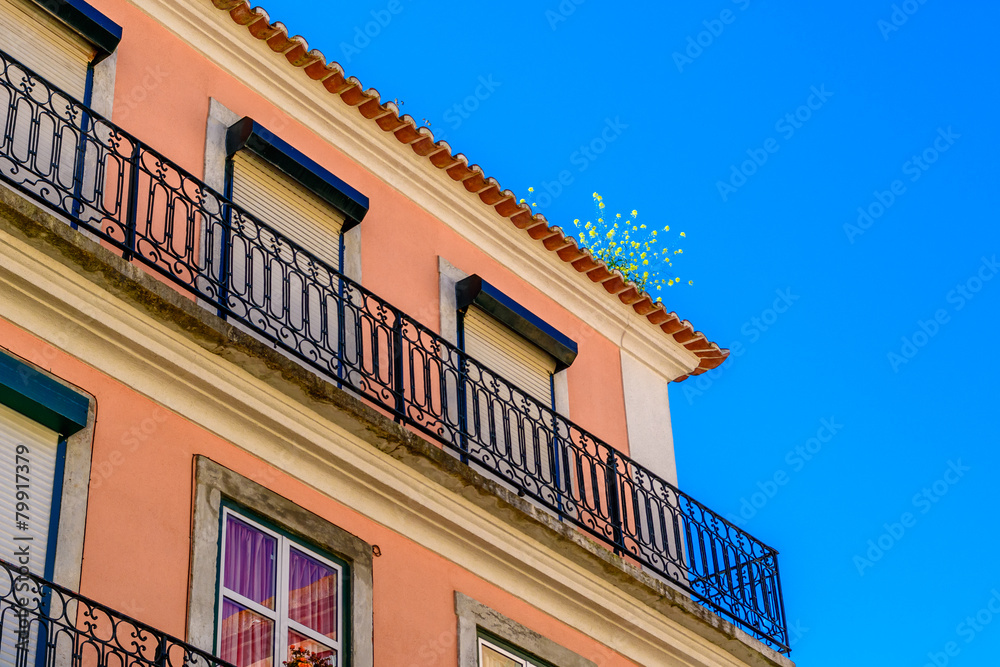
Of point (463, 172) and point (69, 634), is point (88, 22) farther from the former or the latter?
point (69, 634)

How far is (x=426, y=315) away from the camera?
1146cm

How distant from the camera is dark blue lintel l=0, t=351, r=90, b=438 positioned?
25.6 ft

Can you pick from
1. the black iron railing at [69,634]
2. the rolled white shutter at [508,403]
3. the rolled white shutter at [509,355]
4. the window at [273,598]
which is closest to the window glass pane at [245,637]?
the window at [273,598]

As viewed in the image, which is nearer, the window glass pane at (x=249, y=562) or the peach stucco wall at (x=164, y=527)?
the peach stucco wall at (x=164, y=527)

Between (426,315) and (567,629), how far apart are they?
8.67ft

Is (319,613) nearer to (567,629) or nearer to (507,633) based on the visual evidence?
(507,633)

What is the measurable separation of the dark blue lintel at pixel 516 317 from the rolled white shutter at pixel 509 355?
0.06 meters

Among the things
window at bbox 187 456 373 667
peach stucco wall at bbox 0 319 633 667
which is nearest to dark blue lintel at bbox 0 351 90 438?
peach stucco wall at bbox 0 319 633 667

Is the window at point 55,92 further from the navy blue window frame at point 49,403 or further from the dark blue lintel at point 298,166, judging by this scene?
the navy blue window frame at point 49,403

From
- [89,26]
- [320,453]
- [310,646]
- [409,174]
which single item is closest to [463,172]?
[409,174]

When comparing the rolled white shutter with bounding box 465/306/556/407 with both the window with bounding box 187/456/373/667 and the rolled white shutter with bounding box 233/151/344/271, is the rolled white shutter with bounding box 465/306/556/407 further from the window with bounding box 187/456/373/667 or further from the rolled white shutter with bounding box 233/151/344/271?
the window with bounding box 187/456/373/667

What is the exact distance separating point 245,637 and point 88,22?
4.25m

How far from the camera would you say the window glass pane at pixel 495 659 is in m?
9.70

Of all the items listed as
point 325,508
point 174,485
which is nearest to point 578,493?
point 325,508
